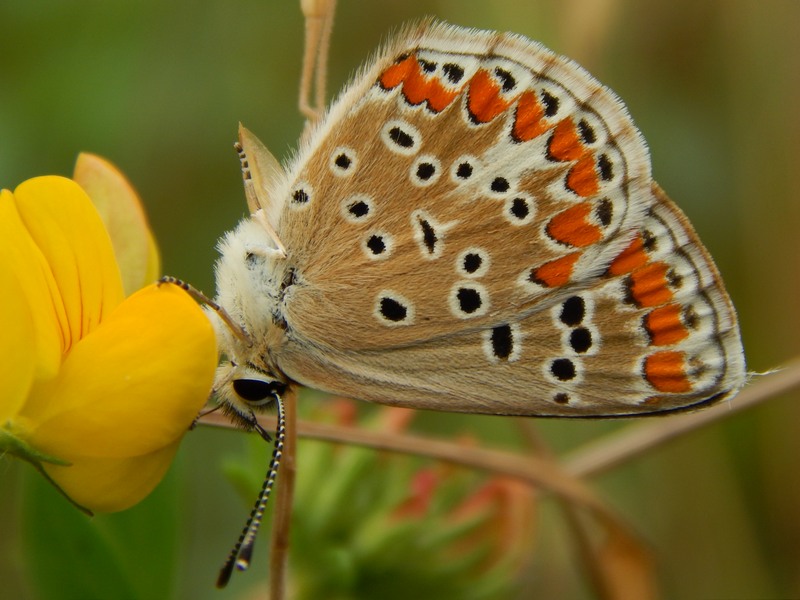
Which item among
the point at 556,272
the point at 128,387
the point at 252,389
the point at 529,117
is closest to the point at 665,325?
the point at 556,272

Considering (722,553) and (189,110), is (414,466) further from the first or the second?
(189,110)

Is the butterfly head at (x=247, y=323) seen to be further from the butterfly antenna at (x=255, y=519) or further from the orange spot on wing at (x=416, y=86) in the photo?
the orange spot on wing at (x=416, y=86)

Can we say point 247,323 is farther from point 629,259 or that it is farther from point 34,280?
point 629,259

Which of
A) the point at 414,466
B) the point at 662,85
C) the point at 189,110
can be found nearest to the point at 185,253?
the point at 189,110

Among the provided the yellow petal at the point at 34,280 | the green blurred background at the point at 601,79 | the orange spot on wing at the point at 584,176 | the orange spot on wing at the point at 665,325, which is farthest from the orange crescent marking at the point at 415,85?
the green blurred background at the point at 601,79

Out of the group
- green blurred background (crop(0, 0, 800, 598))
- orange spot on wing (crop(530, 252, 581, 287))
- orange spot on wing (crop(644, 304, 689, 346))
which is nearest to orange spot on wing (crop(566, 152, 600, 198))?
orange spot on wing (crop(530, 252, 581, 287))

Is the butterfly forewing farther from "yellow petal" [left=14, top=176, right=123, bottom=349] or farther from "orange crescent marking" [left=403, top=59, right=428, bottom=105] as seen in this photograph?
"yellow petal" [left=14, top=176, right=123, bottom=349]

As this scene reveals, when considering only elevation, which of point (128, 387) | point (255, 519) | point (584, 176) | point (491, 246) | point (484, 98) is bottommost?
point (255, 519)
